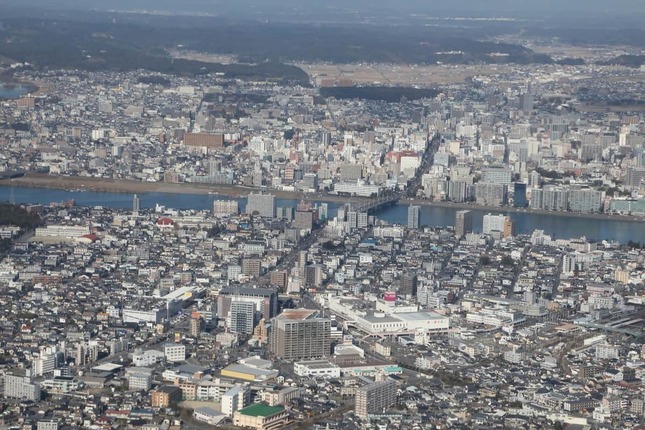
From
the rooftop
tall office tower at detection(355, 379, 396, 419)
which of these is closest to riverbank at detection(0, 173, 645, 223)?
tall office tower at detection(355, 379, 396, 419)

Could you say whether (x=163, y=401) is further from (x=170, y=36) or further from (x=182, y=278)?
(x=170, y=36)

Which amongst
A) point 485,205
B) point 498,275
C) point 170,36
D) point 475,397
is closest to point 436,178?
point 485,205

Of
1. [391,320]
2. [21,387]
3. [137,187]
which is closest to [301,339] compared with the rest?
[391,320]

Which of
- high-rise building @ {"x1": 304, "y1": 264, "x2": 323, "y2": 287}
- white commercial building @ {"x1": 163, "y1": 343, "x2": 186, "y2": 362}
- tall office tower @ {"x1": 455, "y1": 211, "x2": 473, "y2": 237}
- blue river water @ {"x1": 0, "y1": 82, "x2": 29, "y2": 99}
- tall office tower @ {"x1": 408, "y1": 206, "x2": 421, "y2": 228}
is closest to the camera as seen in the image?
white commercial building @ {"x1": 163, "y1": 343, "x2": 186, "y2": 362}

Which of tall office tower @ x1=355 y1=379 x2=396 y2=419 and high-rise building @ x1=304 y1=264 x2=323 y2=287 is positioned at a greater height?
tall office tower @ x1=355 y1=379 x2=396 y2=419

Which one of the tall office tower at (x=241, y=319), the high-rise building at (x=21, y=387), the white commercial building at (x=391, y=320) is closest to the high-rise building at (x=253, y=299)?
the tall office tower at (x=241, y=319)

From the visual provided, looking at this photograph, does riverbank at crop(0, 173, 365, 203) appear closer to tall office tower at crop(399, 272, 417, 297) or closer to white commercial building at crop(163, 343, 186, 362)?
tall office tower at crop(399, 272, 417, 297)

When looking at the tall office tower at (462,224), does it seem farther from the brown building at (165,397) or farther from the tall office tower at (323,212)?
the brown building at (165,397)

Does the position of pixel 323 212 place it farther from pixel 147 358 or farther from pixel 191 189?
pixel 147 358
